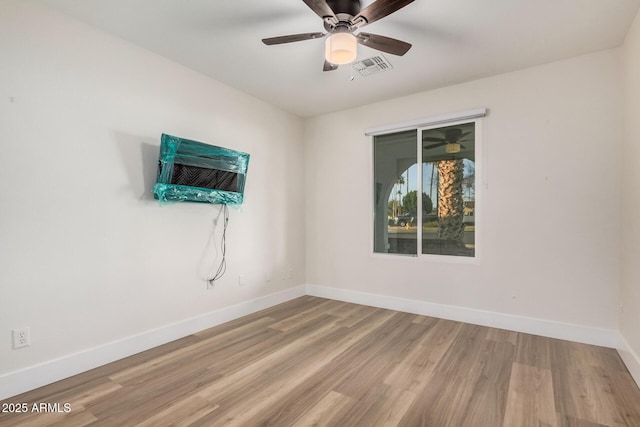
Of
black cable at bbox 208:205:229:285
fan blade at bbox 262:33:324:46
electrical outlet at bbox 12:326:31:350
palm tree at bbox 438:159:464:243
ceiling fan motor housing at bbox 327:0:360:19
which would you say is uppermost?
ceiling fan motor housing at bbox 327:0:360:19

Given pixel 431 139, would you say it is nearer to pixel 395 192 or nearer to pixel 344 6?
pixel 395 192

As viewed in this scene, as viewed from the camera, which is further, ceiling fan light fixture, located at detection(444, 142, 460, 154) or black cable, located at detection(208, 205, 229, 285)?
ceiling fan light fixture, located at detection(444, 142, 460, 154)

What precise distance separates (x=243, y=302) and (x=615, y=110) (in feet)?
13.7

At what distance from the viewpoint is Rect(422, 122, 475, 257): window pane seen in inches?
138

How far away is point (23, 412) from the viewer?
74.8 inches

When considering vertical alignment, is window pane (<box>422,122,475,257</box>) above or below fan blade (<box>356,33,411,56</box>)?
below

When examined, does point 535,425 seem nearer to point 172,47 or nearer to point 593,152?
point 593,152

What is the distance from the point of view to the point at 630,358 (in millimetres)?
2348

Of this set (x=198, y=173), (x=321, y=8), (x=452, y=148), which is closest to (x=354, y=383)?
(x=198, y=173)

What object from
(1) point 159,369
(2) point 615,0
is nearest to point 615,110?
(2) point 615,0

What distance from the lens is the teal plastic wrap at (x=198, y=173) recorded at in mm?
2770

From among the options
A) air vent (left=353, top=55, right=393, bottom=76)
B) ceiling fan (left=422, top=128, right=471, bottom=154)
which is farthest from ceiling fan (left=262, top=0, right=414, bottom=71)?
ceiling fan (left=422, top=128, right=471, bottom=154)

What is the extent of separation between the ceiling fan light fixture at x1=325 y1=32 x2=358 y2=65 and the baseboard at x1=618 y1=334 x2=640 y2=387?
295cm

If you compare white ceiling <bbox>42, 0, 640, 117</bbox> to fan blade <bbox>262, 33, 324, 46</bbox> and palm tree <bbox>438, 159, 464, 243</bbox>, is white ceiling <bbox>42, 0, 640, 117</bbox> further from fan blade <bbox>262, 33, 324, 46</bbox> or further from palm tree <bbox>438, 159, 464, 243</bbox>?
palm tree <bbox>438, 159, 464, 243</bbox>
